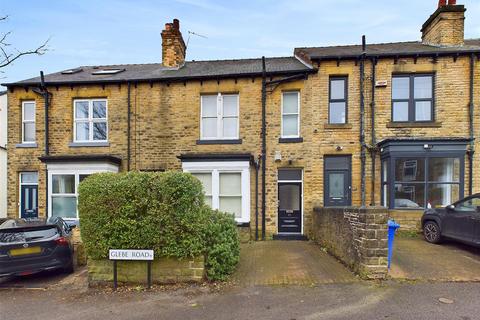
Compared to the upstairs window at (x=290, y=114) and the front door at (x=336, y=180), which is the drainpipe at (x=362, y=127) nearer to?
the front door at (x=336, y=180)

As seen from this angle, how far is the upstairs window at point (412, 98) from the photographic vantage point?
11.1 metres

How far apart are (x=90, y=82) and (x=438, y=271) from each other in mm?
12834

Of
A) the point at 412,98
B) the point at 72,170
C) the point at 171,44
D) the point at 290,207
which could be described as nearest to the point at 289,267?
the point at 290,207

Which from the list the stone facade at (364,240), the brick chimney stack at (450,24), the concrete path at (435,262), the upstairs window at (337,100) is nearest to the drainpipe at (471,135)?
the brick chimney stack at (450,24)

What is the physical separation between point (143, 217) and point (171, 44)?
979 centimetres

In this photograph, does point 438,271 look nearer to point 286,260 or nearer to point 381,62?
point 286,260

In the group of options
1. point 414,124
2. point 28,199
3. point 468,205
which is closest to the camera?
point 468,205

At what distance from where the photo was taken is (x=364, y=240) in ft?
19.4

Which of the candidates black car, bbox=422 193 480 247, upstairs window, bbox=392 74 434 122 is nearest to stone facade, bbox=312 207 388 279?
black car, bbox=422 193 480 247

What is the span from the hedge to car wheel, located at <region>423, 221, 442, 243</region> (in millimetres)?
6874

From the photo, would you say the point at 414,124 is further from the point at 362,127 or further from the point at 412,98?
the point at 362,127

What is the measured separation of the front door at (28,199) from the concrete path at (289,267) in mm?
9029

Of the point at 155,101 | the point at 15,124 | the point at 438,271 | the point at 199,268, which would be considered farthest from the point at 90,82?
the point at 438,271

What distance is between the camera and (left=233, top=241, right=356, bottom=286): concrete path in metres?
6.09
